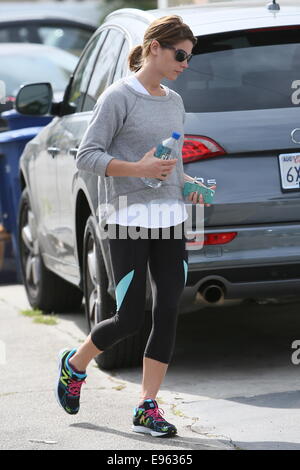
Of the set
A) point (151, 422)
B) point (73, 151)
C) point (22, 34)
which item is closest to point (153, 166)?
point (151, 422)

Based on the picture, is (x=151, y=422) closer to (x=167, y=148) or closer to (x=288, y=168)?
(x=167, y=148)

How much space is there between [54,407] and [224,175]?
4.46 ft

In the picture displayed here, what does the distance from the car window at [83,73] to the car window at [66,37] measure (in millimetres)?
8106

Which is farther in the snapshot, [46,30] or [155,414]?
[46,30]

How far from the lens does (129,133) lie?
16.9 ft

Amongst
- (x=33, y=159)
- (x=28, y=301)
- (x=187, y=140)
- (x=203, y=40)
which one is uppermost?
(x=203, y=40)

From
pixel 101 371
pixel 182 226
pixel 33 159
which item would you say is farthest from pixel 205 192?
pixel 33 159

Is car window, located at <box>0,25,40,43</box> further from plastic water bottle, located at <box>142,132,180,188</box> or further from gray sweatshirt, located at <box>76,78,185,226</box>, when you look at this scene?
plastic water bottle, located at <box>142,132,180,188</box>

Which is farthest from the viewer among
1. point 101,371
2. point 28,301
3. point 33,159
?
point 28,301

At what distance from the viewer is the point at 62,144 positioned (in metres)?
7.22

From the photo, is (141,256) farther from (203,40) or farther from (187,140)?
(203,40)

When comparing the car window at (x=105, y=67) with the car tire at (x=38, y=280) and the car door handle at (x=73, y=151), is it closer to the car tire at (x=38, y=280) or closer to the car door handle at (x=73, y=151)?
the car door handle at (x=73, y=151)

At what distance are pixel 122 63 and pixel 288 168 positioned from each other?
1113 mm

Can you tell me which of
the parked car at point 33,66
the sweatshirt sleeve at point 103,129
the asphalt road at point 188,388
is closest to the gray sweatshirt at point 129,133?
the sweatshirt sleeve at point 103,129
